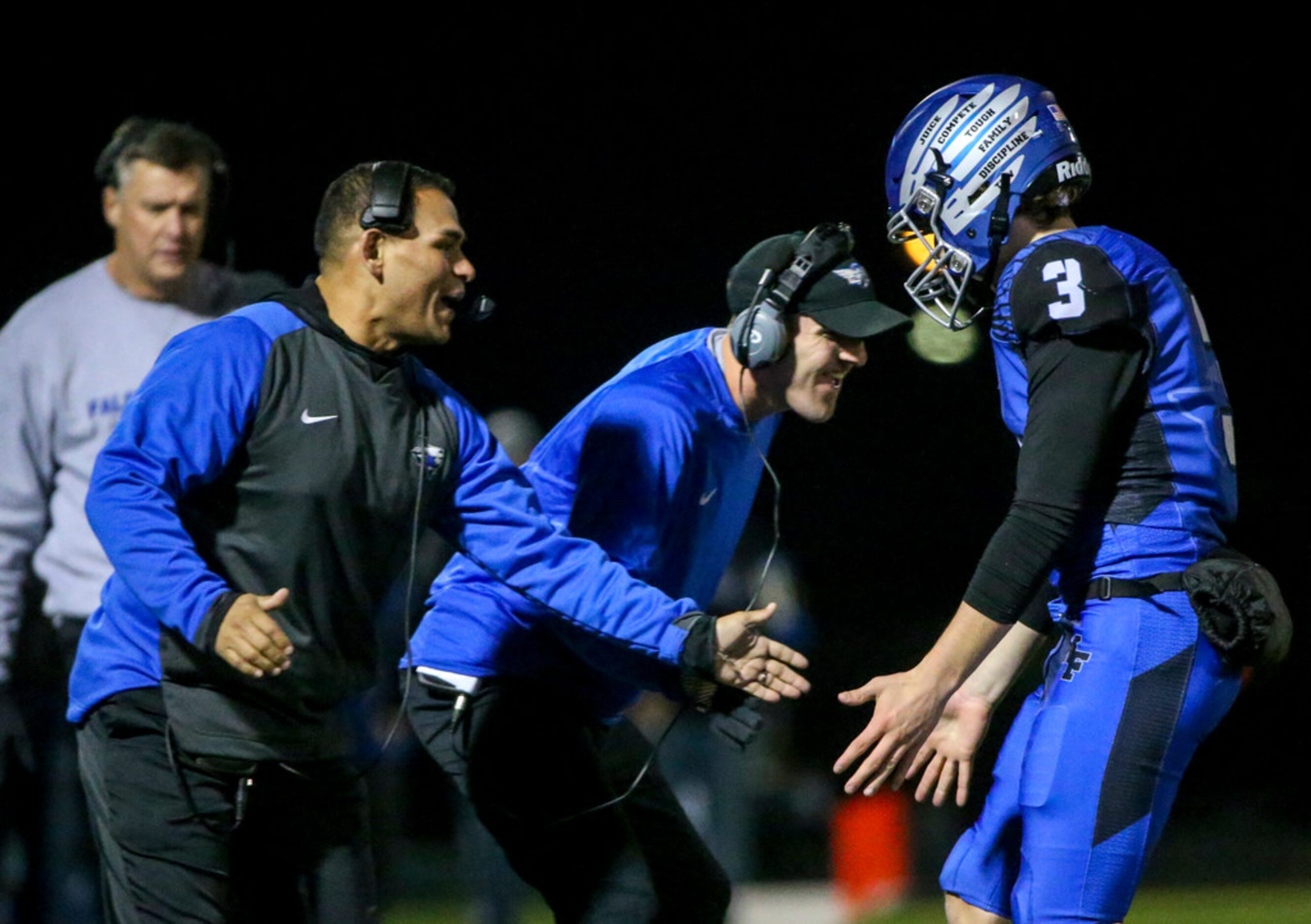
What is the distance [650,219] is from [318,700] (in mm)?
6414

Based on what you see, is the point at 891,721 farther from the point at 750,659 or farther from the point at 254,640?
the point at 254,640

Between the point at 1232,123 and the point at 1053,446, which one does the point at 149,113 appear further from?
the point at 1053,446

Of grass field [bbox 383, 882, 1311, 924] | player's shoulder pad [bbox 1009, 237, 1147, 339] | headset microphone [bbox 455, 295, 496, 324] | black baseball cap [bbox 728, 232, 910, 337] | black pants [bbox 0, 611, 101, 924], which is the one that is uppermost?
player's shoulder pad [bbox 1009, 237, 1147, 339]

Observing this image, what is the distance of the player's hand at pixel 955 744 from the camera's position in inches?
103

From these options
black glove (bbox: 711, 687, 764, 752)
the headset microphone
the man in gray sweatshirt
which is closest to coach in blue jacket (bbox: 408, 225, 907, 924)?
black glove (bbox: 711, 687, 764, 752)

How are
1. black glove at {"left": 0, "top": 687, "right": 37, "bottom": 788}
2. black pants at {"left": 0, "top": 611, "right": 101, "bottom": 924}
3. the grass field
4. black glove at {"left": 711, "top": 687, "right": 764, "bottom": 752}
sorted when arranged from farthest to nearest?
the grass field, black pants at {"left": 0, "top": 611, "right": 101, "bottom": 924}, black glove at {"left": 0, "top": 687, "right": 37, "bottom": 788}, black glove at {"left": 711, "top": 687, "right": 764, "bottom": 752}

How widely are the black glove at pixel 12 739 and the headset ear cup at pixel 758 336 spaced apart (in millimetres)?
2204

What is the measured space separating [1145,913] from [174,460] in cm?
554

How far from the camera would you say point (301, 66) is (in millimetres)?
8742

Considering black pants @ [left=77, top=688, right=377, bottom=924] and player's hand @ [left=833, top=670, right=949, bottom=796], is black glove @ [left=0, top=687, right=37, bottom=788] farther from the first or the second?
player's hand @ [left=833, top=670, right=949, bottom=796]

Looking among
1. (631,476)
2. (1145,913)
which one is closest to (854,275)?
(631,476)

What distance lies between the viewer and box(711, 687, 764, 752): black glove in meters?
2.96

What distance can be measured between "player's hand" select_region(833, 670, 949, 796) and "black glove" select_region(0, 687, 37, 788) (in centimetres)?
256

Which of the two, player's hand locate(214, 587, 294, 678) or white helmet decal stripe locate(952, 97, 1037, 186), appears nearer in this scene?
player's hand locate(214, 587, 294, 678)
